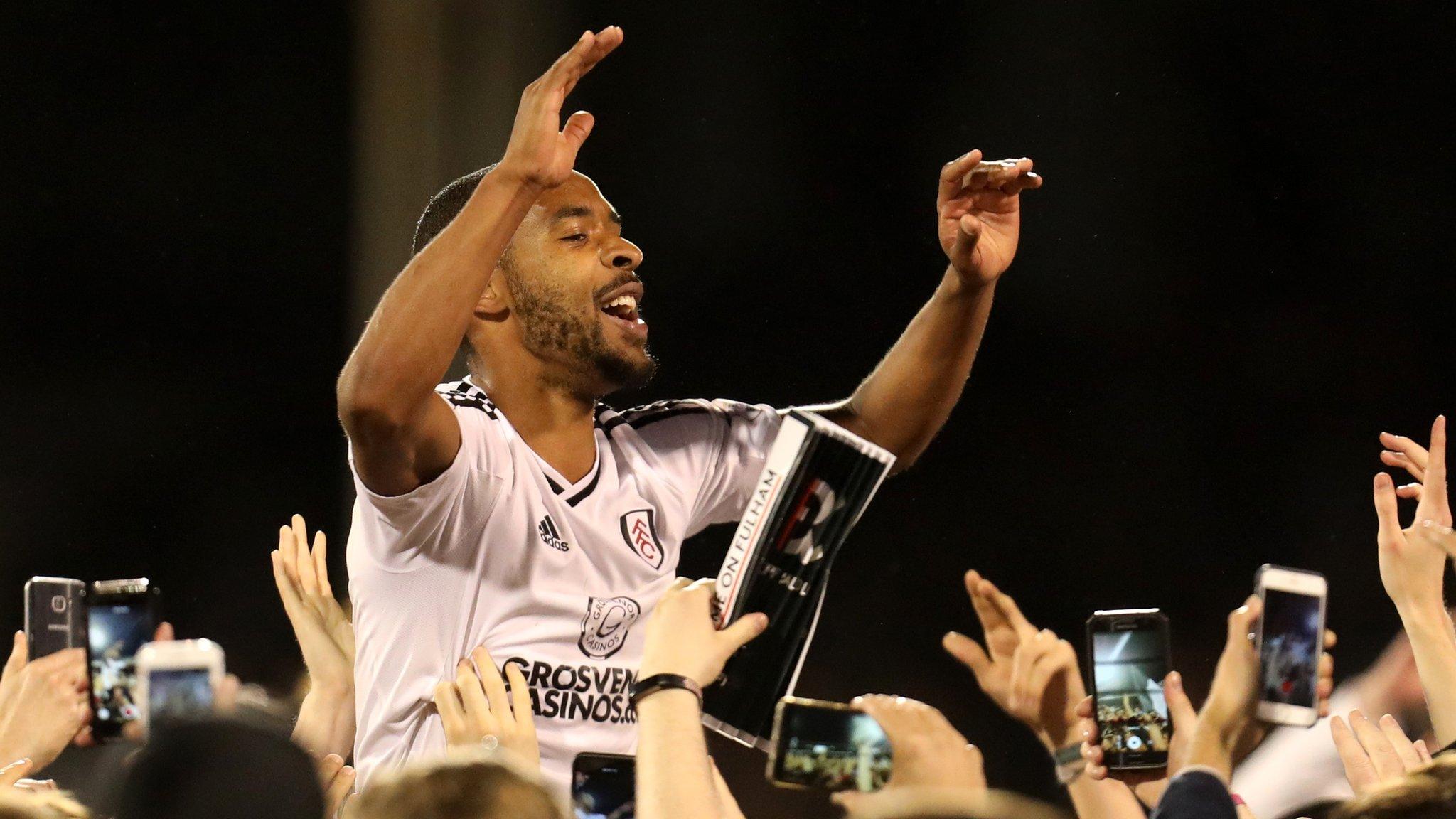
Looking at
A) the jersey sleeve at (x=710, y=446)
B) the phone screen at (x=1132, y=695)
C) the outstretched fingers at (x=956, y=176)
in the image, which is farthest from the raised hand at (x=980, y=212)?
the phone screen at (x=1132, y=695)

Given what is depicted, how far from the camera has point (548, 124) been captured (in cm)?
191

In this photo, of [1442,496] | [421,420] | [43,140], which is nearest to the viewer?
[421,420]

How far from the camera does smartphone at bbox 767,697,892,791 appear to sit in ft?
6.25

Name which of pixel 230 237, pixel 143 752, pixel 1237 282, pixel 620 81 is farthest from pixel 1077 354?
pixel 143 752

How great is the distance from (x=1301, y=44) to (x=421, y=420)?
3.84 m

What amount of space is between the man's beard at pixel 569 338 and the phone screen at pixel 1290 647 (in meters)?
0.95

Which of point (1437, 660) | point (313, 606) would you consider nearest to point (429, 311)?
point (313, 606)

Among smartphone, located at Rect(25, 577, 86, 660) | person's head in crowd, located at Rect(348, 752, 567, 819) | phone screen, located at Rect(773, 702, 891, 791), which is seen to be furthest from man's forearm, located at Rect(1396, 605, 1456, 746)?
smartphone, located at Rect(25, 577, 86, 660)

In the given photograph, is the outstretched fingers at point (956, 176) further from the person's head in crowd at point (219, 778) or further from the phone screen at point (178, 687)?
the person's head in crowd at point (219, 778)

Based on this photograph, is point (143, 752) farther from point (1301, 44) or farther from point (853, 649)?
point (1301, 44)

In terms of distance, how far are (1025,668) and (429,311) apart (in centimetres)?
85

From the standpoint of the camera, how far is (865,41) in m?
4.89

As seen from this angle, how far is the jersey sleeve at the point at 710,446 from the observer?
7.98ft

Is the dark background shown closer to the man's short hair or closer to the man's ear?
the man's short hair
